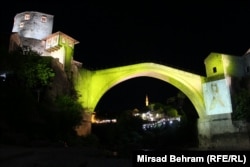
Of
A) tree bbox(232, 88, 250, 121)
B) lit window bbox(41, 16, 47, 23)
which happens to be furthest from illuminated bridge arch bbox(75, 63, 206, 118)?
lit window bbox(41, 16, 47, 23)

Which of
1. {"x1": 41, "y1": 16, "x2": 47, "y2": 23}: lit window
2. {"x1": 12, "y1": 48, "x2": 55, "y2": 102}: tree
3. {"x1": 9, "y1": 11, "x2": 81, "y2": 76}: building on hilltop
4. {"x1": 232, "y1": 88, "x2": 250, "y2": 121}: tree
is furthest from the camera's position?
{"x1": 41, "y1": 16, "x2": 47, "y2": 23}: lit window

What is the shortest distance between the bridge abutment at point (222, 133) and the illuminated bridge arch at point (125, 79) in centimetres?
219

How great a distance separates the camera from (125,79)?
3055 cm

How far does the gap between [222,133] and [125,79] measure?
12097 mm

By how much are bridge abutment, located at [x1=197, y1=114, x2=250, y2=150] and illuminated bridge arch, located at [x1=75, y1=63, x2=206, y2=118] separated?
7.19 ft

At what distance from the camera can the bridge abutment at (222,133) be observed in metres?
26.6

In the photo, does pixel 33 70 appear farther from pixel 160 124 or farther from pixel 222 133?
pixel 160 124

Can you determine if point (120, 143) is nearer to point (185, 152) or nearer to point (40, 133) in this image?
point (40, 133)

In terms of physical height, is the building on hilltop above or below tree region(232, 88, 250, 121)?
above

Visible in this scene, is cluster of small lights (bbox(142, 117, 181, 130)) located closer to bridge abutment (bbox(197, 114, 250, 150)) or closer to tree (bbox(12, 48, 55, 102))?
bridge abutment (bbox(197, 114, 250, 150))

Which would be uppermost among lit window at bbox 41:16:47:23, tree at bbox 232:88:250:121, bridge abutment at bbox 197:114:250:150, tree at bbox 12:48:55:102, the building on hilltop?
lit window at bbox 41:16:47:23

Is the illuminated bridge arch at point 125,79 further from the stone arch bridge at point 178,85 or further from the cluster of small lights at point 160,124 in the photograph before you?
the cluster of small lights at point 160,124

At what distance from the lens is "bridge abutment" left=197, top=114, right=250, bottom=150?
26.6 m

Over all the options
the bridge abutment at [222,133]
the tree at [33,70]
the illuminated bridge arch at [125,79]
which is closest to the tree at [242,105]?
the bridge abutment at [222,133]
